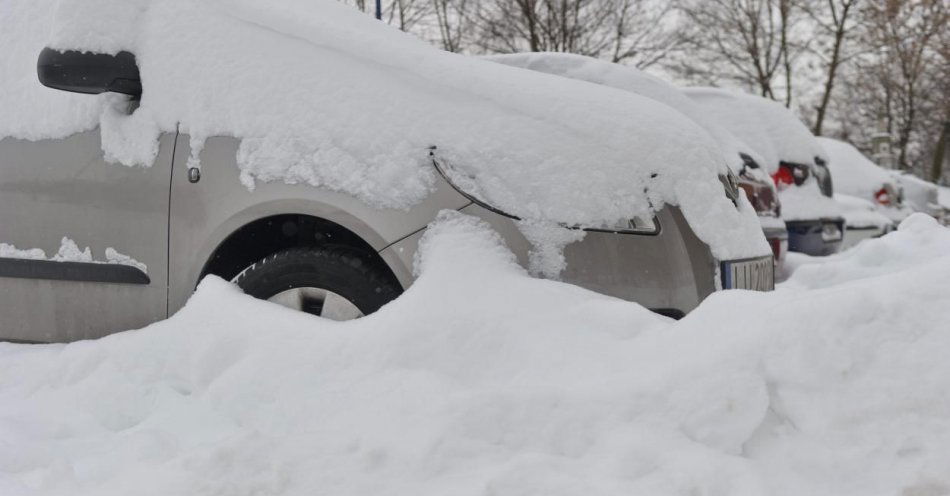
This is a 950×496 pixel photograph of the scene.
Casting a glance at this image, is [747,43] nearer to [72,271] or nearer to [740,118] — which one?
[740,118]

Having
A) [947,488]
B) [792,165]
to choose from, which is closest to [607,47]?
[792,165]

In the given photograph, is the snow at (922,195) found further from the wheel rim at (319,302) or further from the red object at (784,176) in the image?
the wheel rim at (319,302)

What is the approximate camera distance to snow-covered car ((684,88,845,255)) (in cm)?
614

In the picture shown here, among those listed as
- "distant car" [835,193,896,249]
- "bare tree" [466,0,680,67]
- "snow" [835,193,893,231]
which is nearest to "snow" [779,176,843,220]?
"distant car" [835,193,896,249]

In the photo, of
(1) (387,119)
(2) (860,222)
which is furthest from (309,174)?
(2) (860,222)

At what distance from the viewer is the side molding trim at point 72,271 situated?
2.82m

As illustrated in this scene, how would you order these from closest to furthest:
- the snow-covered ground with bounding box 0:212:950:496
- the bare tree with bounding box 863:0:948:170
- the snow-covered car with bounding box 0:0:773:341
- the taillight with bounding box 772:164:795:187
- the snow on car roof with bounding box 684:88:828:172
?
the snow-covered ground with bounding box 0:212:950:496 → the snow-covered car with bounding box 0:0:773:341 → the taillight with bounding box 772:164:795:187 → the snow on car roof with bounding box 684:88:828:172 → the bare tree with bounding box 863:0:948:170

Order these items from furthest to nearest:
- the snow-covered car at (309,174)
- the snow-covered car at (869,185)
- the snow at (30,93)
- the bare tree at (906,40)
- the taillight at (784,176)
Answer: the bare tree at (906,40) < the snow-covered car at (869,185) < the taillight at (784,176) < the snow at (30,93) < the snow-covered car at (309,174)

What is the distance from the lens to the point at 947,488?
1.60m

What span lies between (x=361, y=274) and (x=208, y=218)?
57 cm

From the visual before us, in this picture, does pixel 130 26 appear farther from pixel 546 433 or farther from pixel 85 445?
pixel 546 433

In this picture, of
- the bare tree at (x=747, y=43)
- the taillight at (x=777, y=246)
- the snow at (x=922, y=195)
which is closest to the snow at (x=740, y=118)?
the taillight at (x=777, y=246)

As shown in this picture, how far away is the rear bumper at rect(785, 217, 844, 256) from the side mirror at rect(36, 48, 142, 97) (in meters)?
4.85

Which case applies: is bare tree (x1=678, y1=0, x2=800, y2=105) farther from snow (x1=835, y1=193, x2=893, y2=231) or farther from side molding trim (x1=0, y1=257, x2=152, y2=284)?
side molding trim (x1=0, y1=257, x2=152, y2=284)
